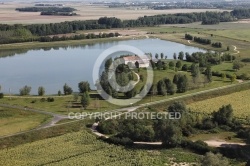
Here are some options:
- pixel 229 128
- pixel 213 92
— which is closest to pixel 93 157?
pixel 229 128

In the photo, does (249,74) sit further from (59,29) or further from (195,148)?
(59,29)

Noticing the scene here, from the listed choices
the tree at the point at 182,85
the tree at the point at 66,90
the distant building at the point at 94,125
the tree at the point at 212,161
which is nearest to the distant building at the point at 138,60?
the tree at the point at 182,85

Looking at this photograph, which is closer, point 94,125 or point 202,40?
point 94,125

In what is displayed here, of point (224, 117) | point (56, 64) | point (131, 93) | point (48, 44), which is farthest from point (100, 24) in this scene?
point (224, 117)

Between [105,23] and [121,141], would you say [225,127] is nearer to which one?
[121,141]

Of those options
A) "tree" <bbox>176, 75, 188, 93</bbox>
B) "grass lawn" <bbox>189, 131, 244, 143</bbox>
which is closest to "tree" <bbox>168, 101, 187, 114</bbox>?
"grass lawn" <bbox>189, 131, 244, 143</bbox>
